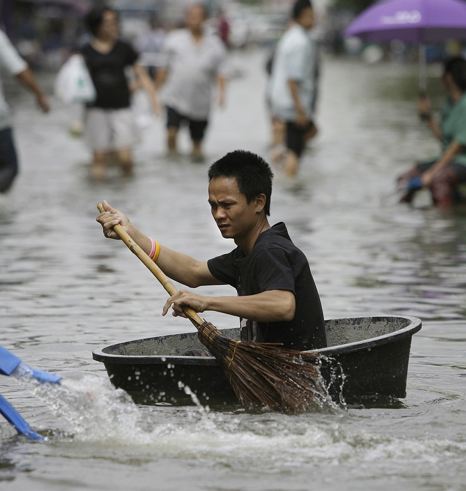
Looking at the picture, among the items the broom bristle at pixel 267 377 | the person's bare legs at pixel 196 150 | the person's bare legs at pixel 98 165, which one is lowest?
the person's bare legs at pixel 196 150

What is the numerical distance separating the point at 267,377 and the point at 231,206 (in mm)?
721

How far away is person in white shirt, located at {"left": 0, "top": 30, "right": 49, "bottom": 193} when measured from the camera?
13953 millimetres

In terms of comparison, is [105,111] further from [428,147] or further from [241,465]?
[241,465]

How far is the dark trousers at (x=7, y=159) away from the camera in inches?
555

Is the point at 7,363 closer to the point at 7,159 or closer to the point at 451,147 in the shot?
the point at 7,159

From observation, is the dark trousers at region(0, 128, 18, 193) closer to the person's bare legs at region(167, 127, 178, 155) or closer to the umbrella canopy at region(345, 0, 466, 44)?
the umbrella canopy at region(345, 0, 466, 44)

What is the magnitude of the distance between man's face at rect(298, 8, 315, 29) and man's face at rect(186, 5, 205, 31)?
2.70 m

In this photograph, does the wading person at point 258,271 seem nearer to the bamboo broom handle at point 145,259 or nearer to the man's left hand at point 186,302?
the man's left hand at point 186,302

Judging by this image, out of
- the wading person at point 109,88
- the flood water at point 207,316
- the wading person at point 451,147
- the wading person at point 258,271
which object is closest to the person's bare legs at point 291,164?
the flood water at point 207,316

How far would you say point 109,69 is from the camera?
1688 centimetres

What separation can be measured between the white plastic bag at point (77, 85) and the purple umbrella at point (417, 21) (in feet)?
9.51

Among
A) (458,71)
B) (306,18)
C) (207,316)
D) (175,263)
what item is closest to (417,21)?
(306,18)

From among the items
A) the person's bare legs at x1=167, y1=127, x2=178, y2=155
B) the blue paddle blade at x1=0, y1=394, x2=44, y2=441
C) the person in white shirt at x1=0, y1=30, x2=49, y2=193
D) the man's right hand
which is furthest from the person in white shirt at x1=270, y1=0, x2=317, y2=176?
the blue paddle blade at x1=0, y1=394, x2=44, y2=441

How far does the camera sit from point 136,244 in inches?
271
